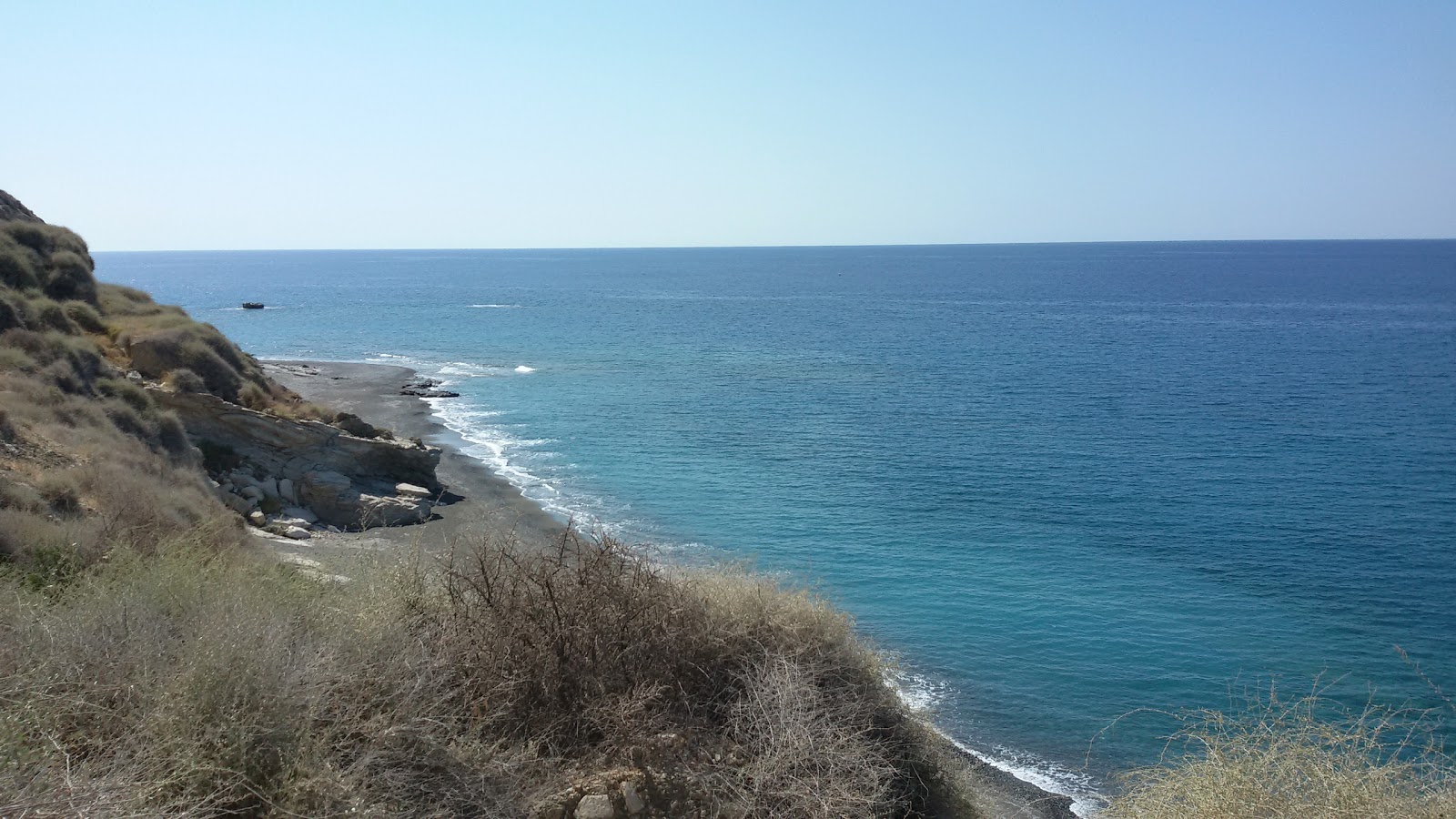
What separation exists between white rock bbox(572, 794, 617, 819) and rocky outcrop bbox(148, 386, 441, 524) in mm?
18424

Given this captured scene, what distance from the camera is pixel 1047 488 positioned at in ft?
Result: 115

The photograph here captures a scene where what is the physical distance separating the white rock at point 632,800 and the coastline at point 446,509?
10.0ft

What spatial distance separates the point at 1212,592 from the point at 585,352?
55512 millimetres

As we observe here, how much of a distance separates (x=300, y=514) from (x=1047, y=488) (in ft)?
79.8

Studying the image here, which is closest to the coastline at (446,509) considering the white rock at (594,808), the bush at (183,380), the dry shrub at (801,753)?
the dry shrub at (801,753)

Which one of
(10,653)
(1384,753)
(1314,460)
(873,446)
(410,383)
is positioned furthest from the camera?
(410,383)

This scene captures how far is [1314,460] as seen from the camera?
37.4 m

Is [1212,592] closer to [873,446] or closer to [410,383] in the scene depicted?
[873,446]

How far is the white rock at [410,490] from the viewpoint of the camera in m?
30.2

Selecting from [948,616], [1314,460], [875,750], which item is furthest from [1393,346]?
[875,750]

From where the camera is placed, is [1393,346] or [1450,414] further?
[1393,346]

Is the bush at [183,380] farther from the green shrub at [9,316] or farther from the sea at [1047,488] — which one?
the sea at [1047,488]

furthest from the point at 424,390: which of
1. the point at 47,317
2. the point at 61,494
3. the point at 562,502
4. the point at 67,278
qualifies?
the point at 61,494

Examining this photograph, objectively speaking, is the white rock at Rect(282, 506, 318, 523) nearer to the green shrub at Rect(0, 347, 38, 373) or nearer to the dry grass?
the green shrub at Rect(0, 347, 38, 373)
